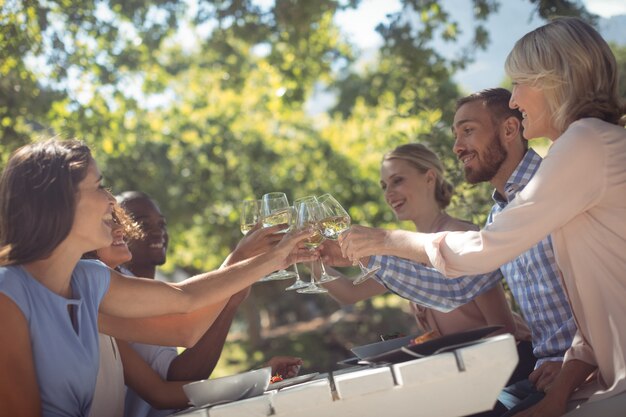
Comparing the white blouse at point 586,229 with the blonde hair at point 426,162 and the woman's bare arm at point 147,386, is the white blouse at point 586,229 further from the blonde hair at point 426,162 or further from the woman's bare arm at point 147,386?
the blonde hair at point 426,162

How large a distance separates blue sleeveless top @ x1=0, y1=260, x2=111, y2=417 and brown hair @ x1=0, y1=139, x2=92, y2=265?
91 millimetres

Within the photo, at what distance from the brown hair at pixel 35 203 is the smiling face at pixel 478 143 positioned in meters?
2.15

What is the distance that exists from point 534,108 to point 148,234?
2.80m

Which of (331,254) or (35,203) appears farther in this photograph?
(331,254)

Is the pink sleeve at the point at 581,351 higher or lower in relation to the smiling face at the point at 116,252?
lower

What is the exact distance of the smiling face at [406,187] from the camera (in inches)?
195

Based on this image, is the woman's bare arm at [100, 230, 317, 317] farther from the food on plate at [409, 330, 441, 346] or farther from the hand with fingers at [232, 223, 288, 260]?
the food on plate at [409, 330, 441, 346]

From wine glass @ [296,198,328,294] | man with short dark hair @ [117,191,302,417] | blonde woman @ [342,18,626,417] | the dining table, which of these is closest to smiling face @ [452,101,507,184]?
blonde woman @ [342,18,626,417]

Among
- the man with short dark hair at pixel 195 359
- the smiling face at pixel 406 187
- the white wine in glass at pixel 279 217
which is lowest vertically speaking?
the man with short dark hair at pixel 195 359

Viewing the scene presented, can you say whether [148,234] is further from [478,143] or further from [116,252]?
[478,143]

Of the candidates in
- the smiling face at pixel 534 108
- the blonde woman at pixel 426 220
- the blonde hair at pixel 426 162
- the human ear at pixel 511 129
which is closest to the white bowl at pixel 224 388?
the smiling face at pixel 534 108

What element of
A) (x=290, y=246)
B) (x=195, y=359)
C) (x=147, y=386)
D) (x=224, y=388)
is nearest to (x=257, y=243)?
(x=290, y=246)

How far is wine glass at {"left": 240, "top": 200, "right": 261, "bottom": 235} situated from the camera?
3.64 m

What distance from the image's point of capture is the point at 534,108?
3.00 meters
